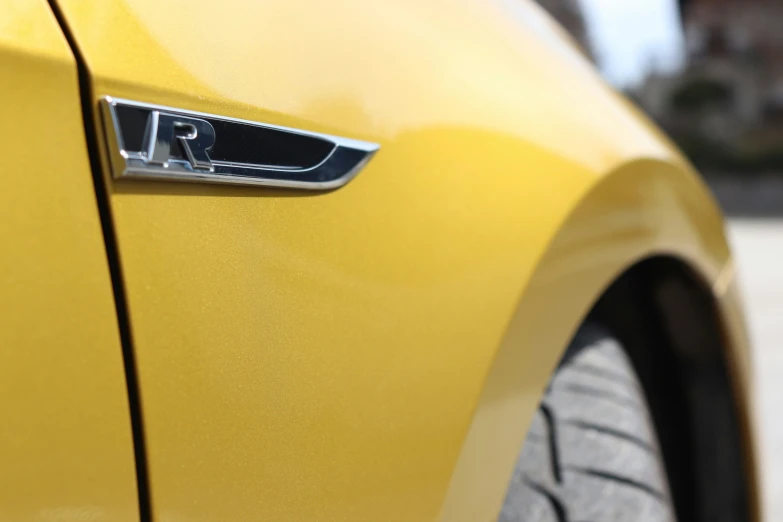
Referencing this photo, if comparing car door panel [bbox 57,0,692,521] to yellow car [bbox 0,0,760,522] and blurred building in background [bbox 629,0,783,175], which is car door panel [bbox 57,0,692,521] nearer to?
yellow car [bbox 0,0,760,522]

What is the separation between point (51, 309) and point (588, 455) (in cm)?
83

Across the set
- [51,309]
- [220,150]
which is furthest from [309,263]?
[51,309]

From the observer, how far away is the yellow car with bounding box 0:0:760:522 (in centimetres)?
62

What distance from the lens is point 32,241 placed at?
1.96 ft

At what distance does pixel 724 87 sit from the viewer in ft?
91.6

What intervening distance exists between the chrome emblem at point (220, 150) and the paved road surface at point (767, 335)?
3.96 feet

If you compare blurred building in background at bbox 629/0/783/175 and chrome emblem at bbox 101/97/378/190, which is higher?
blurred building in background at bbox 629/0/783/175

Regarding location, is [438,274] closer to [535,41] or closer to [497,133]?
[497,133]

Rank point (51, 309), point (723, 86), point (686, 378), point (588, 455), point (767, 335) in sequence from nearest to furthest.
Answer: point (51, 309)
point (588, 455)
point (686, 378)
point (767, 335)
point (723, 86)

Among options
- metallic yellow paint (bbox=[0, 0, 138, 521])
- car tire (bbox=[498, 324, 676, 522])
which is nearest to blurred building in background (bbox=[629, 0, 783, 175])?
car tire (bbox=[498, 324, 676, 522])

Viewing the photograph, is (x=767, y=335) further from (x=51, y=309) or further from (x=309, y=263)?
(x=51, y=309)

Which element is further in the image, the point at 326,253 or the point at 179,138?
the point at 326,253

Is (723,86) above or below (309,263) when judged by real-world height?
above

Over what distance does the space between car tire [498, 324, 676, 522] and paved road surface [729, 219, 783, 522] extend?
0.51 metres
